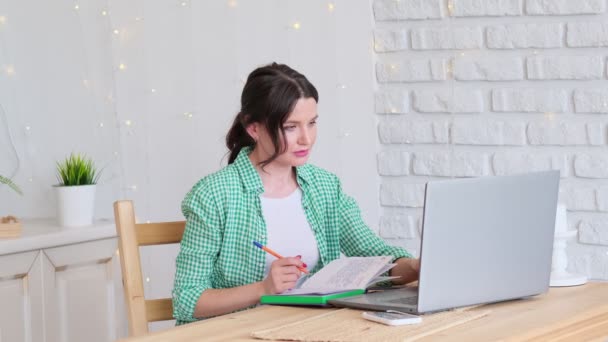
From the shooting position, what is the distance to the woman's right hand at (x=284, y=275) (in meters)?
1.90

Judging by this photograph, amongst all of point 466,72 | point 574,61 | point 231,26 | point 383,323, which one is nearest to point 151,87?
point 231,26

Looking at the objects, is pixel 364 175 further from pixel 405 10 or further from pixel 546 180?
pixel 546 180

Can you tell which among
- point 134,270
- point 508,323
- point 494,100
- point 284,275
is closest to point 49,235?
point 134,270

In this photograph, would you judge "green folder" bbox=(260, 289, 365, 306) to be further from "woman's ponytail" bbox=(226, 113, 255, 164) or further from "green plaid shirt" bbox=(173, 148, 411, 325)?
"woman's ponytail" bbox=(226, 113, 255, 164)

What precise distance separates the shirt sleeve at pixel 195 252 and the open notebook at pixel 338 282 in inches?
7.5

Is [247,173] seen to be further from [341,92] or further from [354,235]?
[341,92]

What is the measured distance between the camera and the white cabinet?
8.60ft

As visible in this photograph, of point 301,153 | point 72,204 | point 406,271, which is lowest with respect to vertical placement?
point 406,271

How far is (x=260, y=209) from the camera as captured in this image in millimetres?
2168

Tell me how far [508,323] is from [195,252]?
690 millimetres

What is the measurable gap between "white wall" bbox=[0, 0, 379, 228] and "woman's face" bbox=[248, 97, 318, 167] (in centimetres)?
80

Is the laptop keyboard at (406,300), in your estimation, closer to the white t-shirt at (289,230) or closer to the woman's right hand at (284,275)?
the woman's right hand at (284,275)

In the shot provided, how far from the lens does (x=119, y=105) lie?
10.4 ft

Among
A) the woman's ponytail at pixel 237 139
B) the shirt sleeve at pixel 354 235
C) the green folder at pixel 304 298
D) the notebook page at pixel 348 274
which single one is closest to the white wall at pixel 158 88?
the shirt sleeve at pixel 354 235
